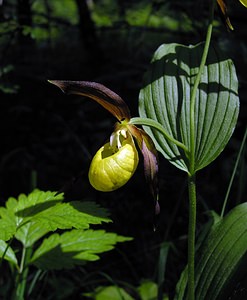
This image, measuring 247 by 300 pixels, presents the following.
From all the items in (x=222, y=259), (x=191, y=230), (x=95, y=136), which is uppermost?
(x=95, y=136)

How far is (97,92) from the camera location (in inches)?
42.3

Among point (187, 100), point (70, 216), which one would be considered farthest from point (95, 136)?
point (70, 216)

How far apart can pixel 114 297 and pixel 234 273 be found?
0.50 meters

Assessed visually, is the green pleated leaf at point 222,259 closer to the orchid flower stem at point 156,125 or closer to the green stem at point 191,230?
the green stem at point 191,230

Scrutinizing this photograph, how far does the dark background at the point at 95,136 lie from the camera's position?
5.75ft

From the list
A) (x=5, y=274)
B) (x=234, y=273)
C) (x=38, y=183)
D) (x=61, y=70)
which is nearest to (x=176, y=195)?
(x=38, y=183)

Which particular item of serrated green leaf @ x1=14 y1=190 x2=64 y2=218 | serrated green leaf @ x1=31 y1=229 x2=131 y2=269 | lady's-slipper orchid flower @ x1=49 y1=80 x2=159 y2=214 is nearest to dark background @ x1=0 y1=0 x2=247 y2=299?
serrated green leaf @ x1=31 y1=229 x2=131 y2=269

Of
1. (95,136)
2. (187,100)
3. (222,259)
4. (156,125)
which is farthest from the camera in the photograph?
(95,136)

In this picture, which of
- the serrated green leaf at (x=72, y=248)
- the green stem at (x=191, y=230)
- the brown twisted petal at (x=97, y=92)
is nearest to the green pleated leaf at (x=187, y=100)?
the green stem at (x=191, y=230)

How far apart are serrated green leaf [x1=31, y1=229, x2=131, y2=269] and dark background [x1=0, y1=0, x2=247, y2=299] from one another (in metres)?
0.20

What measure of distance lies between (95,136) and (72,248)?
4.03ft

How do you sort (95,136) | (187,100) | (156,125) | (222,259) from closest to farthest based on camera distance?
(156,125)
(222,259)
(187,100)
(95,136)

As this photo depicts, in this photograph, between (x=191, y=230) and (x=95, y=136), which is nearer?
(x=191, y=230)

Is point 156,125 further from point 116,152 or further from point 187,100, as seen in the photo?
point 187,100
